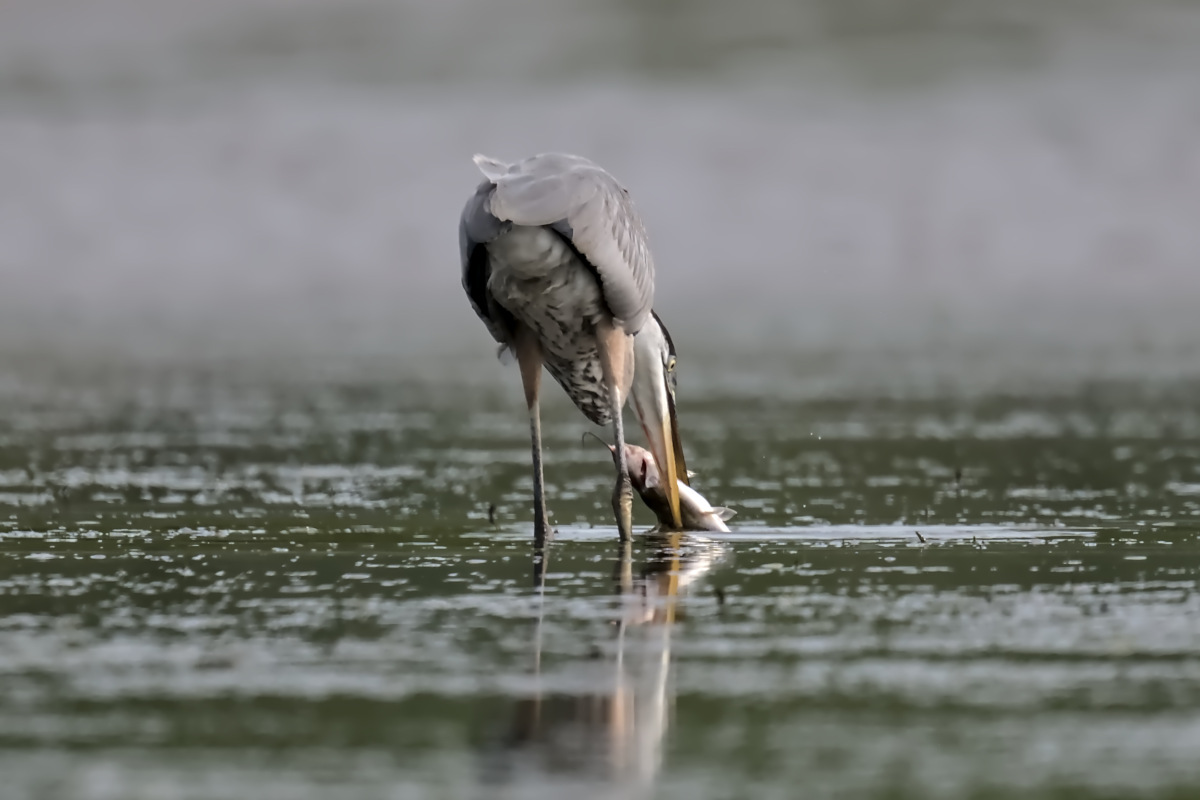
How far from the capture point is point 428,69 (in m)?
42.4

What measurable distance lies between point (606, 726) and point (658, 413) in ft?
17.3

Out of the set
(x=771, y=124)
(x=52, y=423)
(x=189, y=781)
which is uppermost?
(x=771, y=124)

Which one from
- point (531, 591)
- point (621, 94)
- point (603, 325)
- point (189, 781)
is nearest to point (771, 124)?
point (621, 94)

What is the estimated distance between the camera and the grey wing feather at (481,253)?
8984 millimetres

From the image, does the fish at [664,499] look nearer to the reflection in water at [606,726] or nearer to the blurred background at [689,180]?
the reflection in water at [606,726]

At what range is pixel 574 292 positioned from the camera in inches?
371

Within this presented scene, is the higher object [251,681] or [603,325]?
[603,325]

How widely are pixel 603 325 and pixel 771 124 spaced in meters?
30.0

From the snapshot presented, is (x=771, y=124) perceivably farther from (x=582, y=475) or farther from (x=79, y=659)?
(x=79, y=659)

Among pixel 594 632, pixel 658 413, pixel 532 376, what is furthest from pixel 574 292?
pixel 594 632

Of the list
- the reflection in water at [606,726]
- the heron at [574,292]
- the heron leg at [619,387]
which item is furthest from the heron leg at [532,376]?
the reflection in water at [606,726]

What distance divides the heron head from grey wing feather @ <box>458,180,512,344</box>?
2.67ft

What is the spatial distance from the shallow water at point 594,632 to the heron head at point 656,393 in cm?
44

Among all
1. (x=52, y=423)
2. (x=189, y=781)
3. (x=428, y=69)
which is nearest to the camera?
(x=189, y=781)
